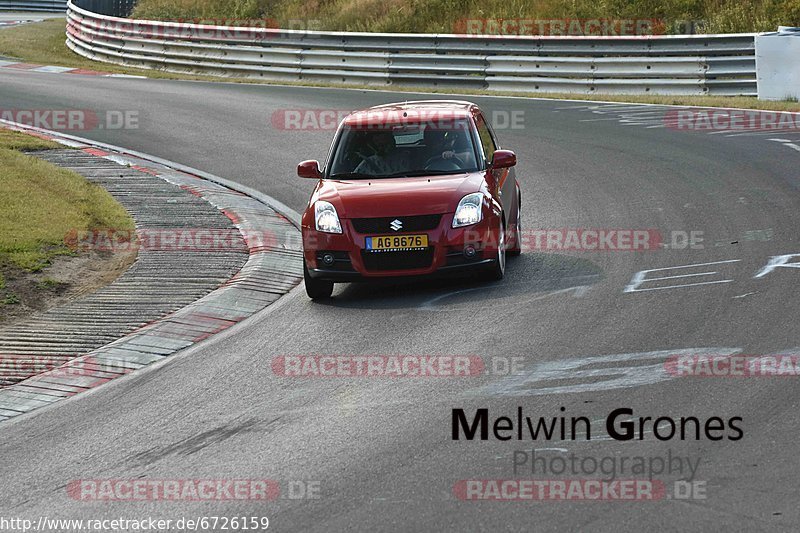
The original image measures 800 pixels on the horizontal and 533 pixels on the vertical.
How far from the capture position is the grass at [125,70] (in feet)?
78.7

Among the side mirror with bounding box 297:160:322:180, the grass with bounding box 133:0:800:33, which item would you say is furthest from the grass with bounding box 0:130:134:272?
the grass with bounding box 133:0:800:33

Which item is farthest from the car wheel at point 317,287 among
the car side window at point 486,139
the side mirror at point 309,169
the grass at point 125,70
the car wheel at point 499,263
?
the grass at point 125,70

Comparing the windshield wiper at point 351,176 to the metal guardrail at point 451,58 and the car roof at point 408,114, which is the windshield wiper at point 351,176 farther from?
the metal guardrail at point 451,58

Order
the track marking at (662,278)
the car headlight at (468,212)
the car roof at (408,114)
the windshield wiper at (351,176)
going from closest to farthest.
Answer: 1. the track marking at (662,278)
2. the car headlight at (468,212)
3. the windshield wiper at (351,176)
4. the car roof at (408,114)

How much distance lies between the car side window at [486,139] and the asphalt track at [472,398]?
116cm

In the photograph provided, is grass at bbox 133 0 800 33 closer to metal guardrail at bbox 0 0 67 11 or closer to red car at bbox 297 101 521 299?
metal guardrail at bbox 0 0 67 11

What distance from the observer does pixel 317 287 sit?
452 inches

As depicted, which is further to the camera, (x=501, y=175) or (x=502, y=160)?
(x=501, y=175)

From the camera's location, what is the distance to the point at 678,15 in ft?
102

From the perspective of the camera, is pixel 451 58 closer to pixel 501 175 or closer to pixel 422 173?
pixel 501 175

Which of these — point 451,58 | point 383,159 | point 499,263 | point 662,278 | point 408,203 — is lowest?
point 662,278

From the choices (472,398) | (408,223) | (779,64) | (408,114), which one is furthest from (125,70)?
(472,398)

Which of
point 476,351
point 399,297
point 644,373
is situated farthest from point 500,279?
point 644,373

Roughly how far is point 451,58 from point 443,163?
1687 centimetres
